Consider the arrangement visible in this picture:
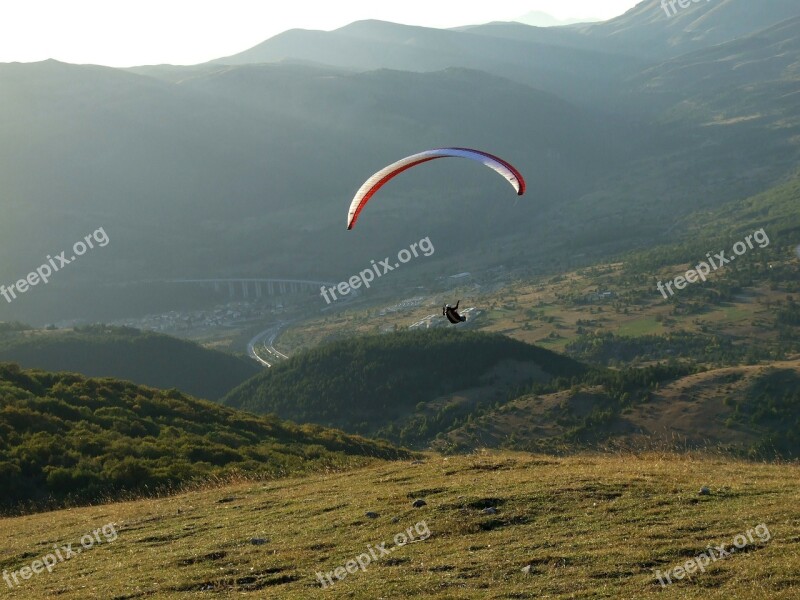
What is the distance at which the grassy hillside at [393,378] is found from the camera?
75.2 metres

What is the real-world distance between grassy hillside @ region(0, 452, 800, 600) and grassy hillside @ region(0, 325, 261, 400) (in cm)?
7268

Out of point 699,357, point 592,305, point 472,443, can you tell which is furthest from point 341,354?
point 592,305

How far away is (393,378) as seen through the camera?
8106 centimetres

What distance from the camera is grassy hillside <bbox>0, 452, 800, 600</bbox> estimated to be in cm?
1468

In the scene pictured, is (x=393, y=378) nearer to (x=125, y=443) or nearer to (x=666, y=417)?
(x=666, y=417)

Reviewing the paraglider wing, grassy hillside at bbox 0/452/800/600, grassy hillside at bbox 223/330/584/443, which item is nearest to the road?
grassy hillside at bbox 223/330/584/443

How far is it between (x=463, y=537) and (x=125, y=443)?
22.6m

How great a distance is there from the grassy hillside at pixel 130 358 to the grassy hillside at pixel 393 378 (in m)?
15.0

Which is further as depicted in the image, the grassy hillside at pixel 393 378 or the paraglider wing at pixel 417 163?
the grassy hillside at pixel 393 378

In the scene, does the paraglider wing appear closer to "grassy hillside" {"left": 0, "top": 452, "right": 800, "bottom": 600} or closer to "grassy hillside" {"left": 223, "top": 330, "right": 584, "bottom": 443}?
"grassy hillside" {"left": 0, "top": 452, "right": 800, "bottom": 600}

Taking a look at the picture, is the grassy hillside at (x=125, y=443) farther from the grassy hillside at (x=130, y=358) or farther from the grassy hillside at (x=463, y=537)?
the grassy hillside at (x=130, y=358)

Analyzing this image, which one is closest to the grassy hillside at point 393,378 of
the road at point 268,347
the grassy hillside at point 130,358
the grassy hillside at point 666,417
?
the grassy hillside at point 666,417

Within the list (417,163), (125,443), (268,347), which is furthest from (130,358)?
(417,163)

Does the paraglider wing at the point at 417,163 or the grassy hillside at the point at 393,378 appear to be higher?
the paraglider wing at the point at 417,163
